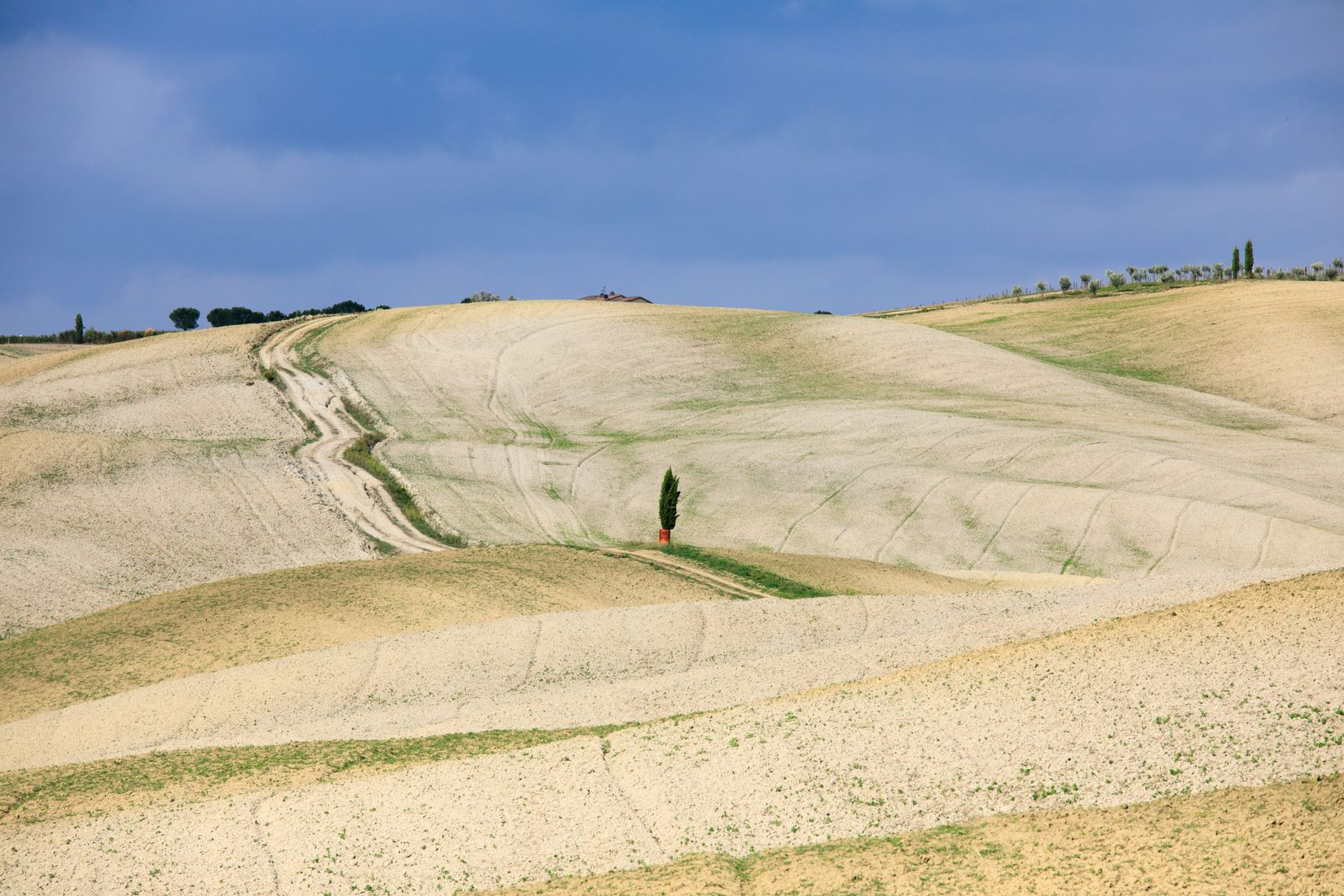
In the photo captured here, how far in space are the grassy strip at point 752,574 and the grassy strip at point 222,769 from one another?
18.3 metres

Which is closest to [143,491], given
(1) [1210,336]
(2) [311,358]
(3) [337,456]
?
(3) [337,456]

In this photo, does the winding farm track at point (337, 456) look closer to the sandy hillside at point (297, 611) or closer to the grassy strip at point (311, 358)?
the grassy strip at point (311, 358)

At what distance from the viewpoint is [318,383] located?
279 ft

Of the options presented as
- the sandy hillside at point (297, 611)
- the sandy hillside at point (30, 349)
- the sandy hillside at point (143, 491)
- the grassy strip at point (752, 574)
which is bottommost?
the grassy strip at point (752, 574)

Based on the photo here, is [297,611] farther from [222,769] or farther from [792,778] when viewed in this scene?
[792,778]

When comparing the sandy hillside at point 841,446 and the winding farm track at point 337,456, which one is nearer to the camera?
the sandy hillside at point 841,446

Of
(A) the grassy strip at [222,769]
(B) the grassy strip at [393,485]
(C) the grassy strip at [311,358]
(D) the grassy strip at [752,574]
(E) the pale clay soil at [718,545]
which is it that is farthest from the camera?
(C) the grassy strip at [311,358]

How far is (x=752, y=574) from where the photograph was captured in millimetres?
45906

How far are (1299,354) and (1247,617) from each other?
227ft

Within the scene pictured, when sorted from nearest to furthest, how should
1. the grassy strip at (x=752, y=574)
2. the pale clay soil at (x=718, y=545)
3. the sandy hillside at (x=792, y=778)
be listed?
1. the sandy hillside at (x=792, y=778)
2. the pale clay soil at (x=718, y=545)
3. the grassy strip at (x=752, y=574)

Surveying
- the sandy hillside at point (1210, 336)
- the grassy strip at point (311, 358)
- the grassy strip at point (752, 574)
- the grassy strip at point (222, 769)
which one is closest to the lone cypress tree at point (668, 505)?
the grassy strip at point (752, 574)

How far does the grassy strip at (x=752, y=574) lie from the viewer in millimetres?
44094

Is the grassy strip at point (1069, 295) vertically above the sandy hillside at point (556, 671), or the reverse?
the grassy strip at point (1069, 295)

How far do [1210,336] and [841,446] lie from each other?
42383mm
